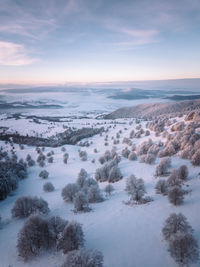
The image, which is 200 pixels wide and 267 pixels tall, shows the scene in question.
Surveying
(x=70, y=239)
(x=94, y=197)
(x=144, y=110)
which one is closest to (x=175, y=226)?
(x=70, y=239)

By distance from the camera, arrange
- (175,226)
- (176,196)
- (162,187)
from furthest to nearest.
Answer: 1. (162,187)
2. (176,196)
3. (175,226)

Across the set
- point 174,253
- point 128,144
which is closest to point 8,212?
point 174,253

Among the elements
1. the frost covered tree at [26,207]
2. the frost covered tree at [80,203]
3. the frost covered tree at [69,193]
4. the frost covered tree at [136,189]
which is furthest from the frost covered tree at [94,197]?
the frost covered tree at [26,207]

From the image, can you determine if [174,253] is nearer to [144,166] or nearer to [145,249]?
[145,249]

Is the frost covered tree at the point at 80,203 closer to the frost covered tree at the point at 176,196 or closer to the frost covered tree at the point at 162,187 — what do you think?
the frost covered tree at the point at 162,187

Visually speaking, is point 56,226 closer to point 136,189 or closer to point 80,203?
point 80,203

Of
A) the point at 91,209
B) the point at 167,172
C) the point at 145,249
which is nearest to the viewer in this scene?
the point at 145,249

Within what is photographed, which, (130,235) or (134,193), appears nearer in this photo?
(130,235)

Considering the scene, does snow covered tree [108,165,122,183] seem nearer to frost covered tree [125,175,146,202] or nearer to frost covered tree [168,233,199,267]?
frost covered tree [125,175,146,202]
